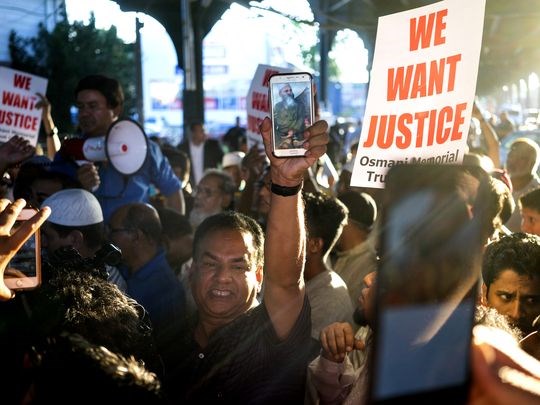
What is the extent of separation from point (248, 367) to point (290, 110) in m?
0.82

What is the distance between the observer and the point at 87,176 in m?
4.80

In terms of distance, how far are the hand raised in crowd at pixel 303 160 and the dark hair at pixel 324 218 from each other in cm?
142

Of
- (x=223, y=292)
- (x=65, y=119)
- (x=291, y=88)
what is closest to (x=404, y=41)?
(x=291, y=88)

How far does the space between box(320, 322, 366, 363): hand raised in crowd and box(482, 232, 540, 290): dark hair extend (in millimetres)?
964

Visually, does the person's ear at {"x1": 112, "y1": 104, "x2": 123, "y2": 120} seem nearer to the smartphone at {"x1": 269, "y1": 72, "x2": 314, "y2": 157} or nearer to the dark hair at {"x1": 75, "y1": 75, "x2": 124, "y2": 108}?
the dark hair at {"x1": 75, "y1": 75, "x2": 124, "y2": 108}

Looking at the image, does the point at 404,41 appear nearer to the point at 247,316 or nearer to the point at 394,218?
the point at 247,316

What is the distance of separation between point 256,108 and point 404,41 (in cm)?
349

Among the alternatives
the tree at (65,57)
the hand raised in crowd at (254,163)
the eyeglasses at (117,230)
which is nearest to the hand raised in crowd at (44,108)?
the hand raised in crowd at (254,163)

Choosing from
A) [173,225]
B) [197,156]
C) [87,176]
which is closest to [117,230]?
[87,176]

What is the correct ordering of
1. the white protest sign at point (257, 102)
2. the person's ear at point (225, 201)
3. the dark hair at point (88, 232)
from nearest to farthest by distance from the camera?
the dark hair at point (88, 232) → the person's ear at point (225, 201) → the white protest sign at point (257, 102)

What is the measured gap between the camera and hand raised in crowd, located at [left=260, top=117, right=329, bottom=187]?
2.31 metres

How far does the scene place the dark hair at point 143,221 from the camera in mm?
4098

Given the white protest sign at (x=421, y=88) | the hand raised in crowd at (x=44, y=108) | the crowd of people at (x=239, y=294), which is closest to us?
the crowd of people at (x=239, y=294)

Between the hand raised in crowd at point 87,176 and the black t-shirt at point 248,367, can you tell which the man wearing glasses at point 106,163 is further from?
the black t-shirt at point 248,367
